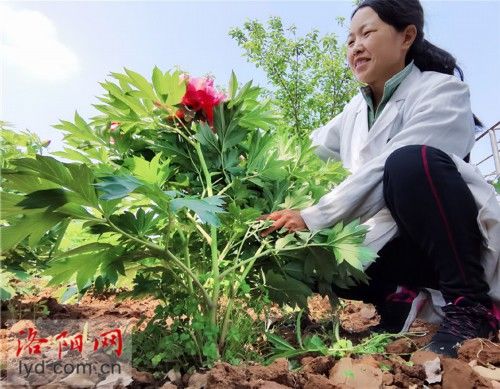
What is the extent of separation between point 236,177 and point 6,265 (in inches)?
40.4

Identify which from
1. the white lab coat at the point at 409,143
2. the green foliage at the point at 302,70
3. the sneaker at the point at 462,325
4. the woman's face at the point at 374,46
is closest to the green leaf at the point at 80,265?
the white lab coat at the point at 409,143

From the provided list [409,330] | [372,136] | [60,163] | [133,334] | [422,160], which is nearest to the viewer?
[60,163]

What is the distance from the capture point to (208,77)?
54.5 inches

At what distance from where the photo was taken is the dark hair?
1.77 m

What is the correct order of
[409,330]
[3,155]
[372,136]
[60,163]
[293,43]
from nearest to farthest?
[60,163], [409,330], [372,136], [3,155], [293,43]

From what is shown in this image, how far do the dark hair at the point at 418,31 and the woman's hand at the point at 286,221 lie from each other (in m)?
0.85

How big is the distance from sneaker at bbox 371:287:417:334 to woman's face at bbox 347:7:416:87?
2.45ft

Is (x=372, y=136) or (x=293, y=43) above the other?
(x=293, y=43)

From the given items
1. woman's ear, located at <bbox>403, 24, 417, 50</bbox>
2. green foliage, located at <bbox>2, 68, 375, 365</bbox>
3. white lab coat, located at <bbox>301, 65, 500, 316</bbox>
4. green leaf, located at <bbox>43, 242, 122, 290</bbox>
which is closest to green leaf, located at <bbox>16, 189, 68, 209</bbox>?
green foliage, located at <bbox>2, 68, 375, 365</bbox>

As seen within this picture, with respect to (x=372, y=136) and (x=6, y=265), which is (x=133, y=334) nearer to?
(x=6, y=265)

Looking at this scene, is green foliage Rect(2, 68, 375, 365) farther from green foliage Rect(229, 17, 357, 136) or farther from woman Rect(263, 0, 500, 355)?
green foliage Rect(229, 17, 357, 136)

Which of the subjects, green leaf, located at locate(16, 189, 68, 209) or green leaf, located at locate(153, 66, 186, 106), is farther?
green leaf, located at locate(153, 66, 186, 106)

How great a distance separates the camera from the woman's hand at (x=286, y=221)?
128 cm


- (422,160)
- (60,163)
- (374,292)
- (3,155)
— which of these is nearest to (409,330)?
(374,292)
